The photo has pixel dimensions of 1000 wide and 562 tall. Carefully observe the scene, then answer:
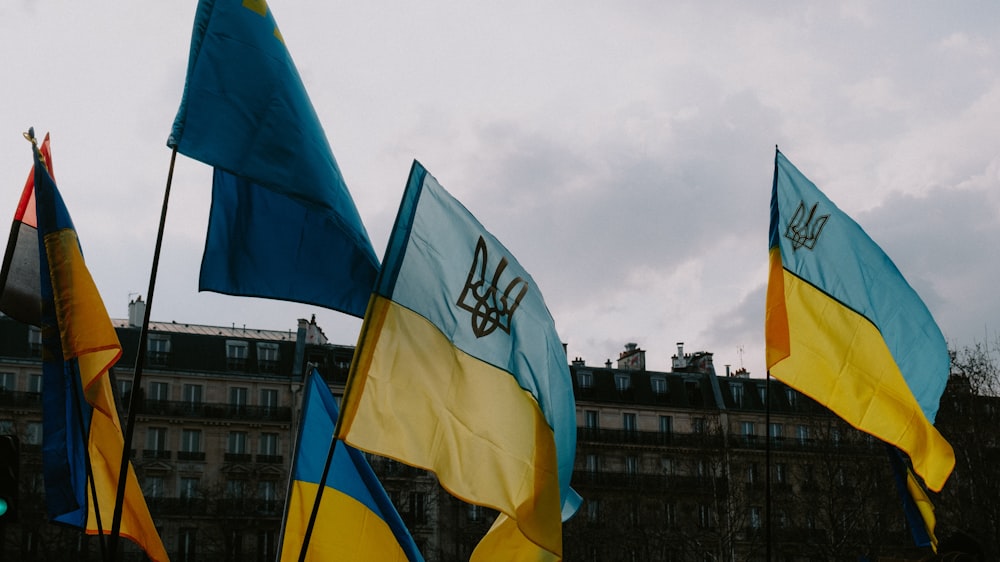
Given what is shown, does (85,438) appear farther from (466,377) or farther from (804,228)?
(804,228)

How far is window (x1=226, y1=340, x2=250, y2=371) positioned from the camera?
62281 millimetres

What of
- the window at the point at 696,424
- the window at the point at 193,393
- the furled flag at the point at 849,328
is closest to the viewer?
the furled flag at the point at 849,328

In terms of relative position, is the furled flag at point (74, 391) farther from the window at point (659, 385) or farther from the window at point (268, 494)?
the window at point (659, 385)

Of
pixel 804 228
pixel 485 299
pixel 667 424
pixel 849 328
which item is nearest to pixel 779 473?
pixel 667 424

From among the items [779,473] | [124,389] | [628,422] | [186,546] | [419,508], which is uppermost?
[124,389]

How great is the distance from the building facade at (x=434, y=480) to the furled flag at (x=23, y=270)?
41.4 m

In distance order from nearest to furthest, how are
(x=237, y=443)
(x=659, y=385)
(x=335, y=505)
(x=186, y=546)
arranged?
(x=335, y=505)
(x=186, y=546)
(x=237, y=443)
(x=659, y=385)

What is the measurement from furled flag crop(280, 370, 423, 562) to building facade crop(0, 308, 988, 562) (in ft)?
128

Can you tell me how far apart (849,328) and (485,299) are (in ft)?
17.9

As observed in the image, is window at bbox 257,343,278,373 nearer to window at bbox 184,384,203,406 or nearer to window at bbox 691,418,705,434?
window at bbox 184,384,203,406

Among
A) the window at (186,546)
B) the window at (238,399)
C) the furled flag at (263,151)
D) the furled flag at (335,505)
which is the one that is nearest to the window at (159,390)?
the window at (238,399)

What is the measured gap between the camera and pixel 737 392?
7088 centimetres

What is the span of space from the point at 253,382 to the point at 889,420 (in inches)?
2012

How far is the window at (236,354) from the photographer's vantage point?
6228 centimetres
